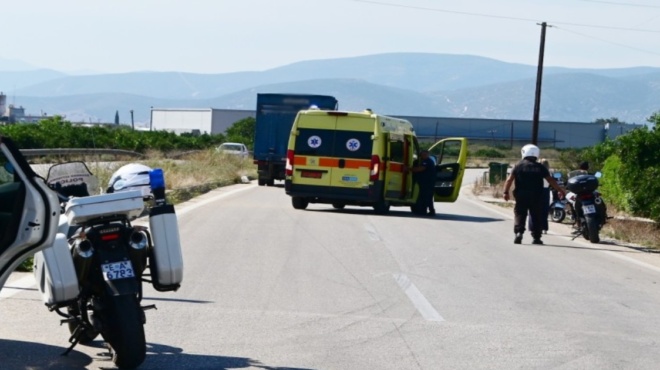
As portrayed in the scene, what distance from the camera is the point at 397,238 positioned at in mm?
18734

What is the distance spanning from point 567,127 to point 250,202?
380 feet

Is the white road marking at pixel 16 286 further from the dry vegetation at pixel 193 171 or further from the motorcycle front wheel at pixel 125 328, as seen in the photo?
the dry vegetation at pixel 193 171

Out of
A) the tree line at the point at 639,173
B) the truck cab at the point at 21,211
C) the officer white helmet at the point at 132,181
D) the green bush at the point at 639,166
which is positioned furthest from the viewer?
the green bush at the point at 639,166

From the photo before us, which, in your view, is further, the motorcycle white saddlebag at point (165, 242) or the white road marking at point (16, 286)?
the white road marking at point (16, 286)

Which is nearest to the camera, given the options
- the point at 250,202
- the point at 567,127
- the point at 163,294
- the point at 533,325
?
the point at 533,325

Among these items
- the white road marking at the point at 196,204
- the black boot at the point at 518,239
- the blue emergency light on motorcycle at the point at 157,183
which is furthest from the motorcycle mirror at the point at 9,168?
the white road marking at the point at 196,204

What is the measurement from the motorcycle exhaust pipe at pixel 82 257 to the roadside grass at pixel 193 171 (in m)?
10.8

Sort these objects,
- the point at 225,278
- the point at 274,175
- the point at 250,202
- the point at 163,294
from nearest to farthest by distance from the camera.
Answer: the point at 163,294
the point at 225,278
the point at 250,202
the point at 274,175

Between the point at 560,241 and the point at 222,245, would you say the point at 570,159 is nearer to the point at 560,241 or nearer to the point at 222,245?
the point at 560,241

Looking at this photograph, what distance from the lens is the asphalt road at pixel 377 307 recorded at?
8430 mm

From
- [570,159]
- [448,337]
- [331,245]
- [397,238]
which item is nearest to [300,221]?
[397,238]

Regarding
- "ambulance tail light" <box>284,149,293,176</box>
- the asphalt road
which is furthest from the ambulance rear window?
the asphalt road

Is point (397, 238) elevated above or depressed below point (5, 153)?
below

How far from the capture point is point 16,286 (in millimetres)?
11219
